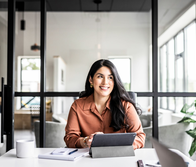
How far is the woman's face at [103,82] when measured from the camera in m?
1.71

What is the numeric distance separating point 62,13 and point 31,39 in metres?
0.46

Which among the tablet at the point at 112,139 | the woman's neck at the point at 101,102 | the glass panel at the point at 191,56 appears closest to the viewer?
the tablet at the point at 112,139

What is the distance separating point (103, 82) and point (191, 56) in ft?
4.71

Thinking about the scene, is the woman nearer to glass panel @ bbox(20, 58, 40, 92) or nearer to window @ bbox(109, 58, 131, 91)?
window @ bbox(109, 58, 131, 91)

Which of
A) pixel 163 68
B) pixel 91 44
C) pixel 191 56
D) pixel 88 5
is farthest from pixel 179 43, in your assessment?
pixel 88 5

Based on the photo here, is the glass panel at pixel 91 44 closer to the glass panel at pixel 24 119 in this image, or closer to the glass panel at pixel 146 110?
the glass panel at pixel 146 110

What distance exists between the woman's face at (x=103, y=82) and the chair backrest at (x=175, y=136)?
93cm

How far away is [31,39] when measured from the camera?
2.59 meters

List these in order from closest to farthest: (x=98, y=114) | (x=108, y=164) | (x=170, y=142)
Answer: (x=108, y=164) → (x=98, y=114) → (x=170, y=142)

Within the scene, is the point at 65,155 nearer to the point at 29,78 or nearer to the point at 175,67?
the point at 29,78

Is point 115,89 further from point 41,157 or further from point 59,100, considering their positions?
point 59,100

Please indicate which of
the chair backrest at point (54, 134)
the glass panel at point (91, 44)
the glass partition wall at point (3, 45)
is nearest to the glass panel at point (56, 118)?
the chair backrest at point (54, 134)

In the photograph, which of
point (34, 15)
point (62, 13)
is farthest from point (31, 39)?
point (62, 13)

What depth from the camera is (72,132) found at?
158 centimetres
